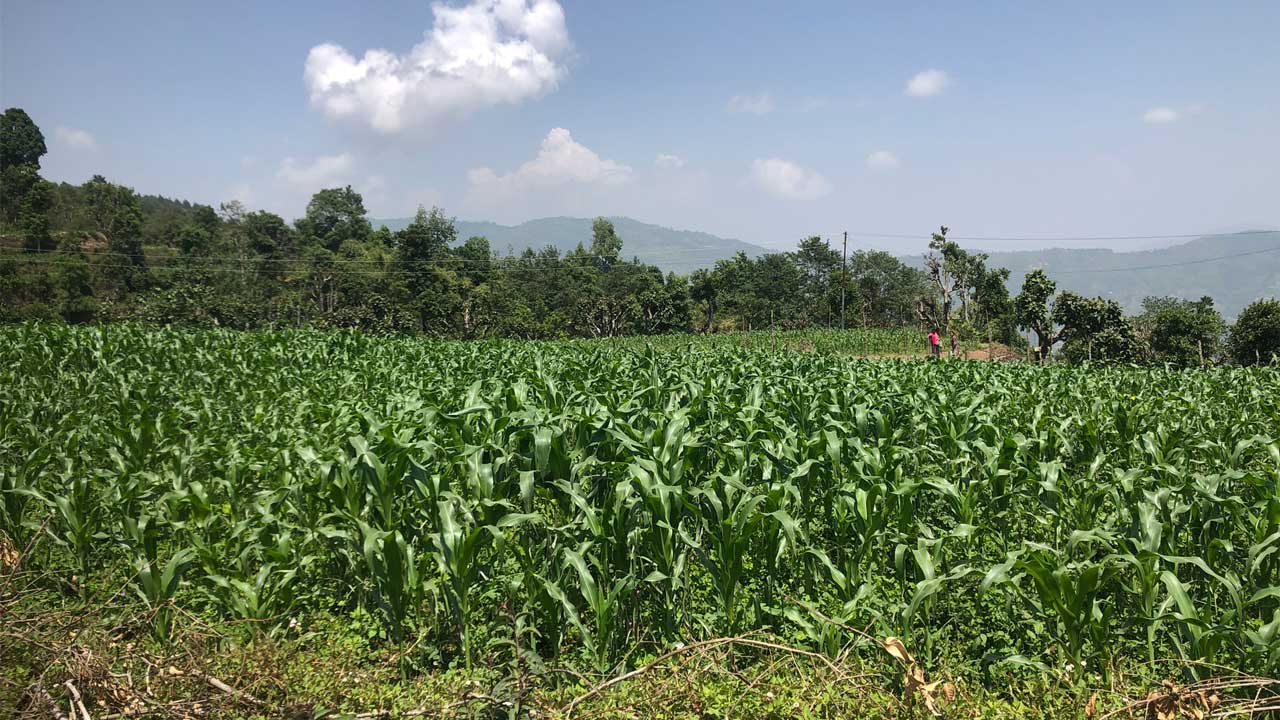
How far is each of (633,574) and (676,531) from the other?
0.39m

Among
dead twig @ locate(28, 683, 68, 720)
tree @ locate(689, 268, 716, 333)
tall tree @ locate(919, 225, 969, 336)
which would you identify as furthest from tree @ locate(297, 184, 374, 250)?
dead twig @ locate(28, 683, 68, 720)

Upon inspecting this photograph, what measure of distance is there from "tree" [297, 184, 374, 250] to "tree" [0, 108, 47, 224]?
26.9m

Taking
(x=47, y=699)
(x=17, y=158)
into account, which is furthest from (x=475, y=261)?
(x=47, y=699)

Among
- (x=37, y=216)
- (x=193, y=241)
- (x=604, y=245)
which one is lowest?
(x=193, y=241)

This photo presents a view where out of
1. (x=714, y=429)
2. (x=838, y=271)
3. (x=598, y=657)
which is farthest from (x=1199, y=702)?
(x=838, y=271)

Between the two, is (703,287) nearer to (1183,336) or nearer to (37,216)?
(1183,336)

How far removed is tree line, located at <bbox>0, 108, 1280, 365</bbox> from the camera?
3897cm

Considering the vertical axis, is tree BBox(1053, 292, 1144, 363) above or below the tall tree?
below

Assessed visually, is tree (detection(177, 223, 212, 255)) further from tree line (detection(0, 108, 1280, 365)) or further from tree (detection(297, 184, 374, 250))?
tree (detection(297, 184, 374, 250))

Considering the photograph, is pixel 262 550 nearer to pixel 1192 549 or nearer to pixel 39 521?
pixel 39 521

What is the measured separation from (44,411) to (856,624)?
10.3 metres

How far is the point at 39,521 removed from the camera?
17.0 ft

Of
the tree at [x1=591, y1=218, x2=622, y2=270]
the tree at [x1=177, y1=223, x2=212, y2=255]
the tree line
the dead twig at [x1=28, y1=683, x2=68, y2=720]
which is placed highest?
the tree at [x1=591, y1=218, x2=622, y2=270]

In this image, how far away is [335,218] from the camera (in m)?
90.7
